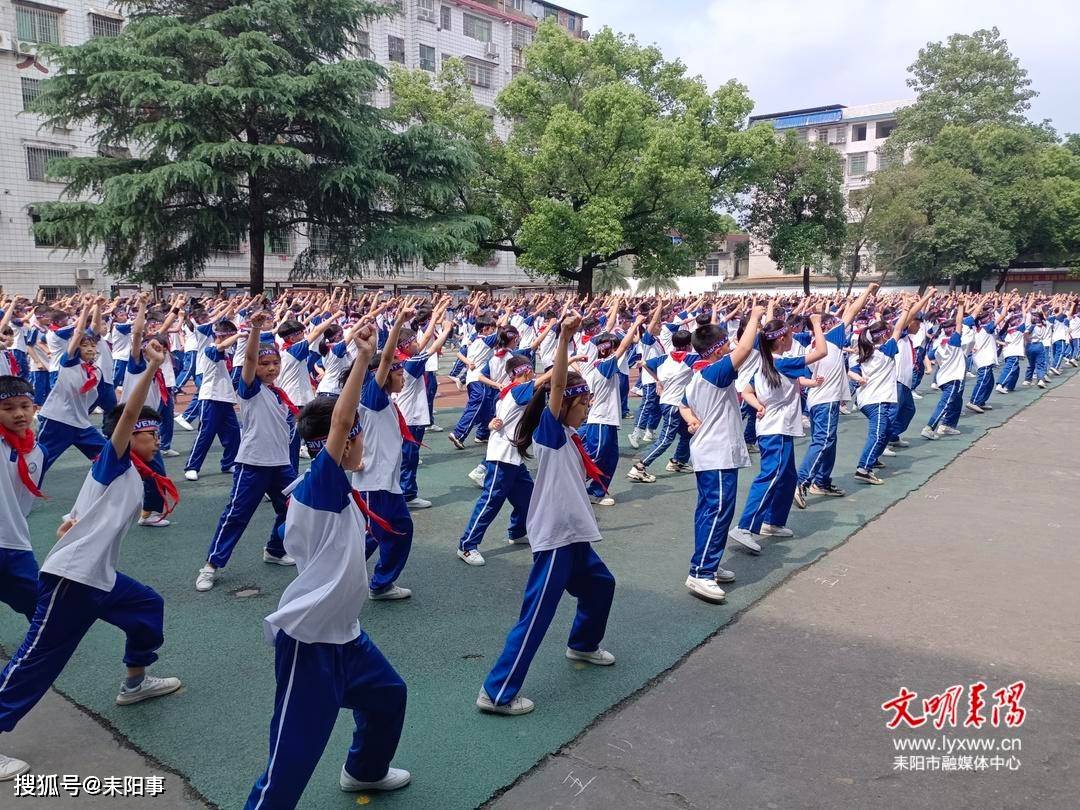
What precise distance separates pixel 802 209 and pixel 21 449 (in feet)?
126

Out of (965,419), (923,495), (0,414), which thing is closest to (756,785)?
(0,414)

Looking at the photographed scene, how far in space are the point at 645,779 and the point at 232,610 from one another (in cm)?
291

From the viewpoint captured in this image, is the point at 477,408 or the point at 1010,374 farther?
the point at 1010,374

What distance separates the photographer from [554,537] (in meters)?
3.75

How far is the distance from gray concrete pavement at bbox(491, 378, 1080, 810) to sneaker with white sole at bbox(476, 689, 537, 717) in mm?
317

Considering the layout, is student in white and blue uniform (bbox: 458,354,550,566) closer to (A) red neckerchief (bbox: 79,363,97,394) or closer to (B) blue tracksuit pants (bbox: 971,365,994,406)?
(A) red neckerchief (bbox: 79,363,97,394)

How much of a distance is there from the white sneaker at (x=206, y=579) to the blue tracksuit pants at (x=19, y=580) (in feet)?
5.01

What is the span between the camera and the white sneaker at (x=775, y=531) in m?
6.69

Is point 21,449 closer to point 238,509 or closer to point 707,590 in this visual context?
point 238,509

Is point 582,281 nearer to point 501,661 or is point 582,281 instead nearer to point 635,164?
point 635,164

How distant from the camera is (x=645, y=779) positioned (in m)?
3.28

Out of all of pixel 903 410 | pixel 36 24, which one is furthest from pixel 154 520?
pixel 36 24

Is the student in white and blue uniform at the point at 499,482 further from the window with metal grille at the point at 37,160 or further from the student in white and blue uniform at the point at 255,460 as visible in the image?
the window with metal grille at the point at 37,160

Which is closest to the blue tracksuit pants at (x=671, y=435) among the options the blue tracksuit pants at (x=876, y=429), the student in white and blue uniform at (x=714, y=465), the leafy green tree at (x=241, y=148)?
the blue tracksuit pants at (x=876, y=429)
